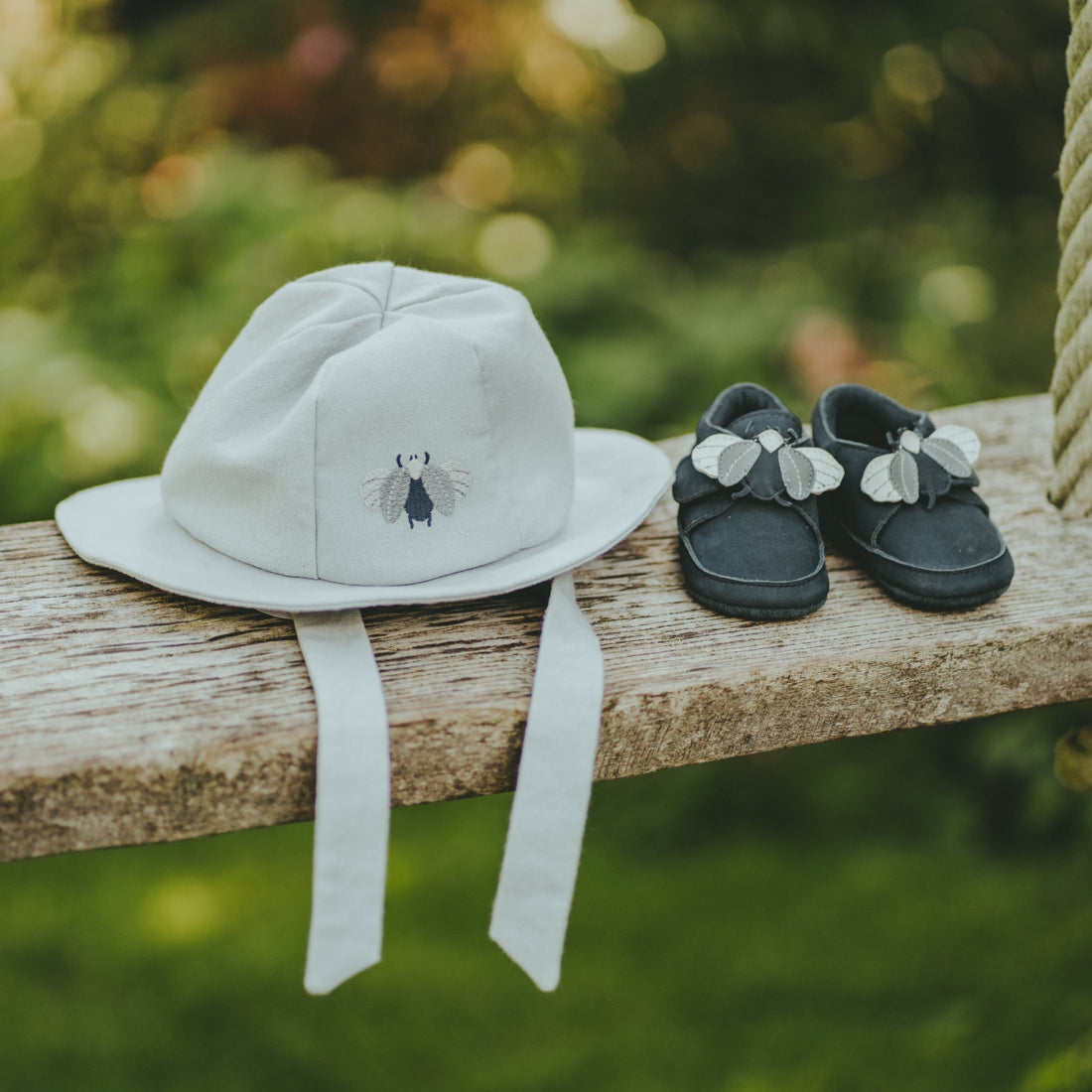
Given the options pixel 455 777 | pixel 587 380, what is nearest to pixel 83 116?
pixel 587 380

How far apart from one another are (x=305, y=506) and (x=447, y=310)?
0.81 ft

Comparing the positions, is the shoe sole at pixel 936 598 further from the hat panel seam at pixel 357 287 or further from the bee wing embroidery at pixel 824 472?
the hat panel seam at pixel 357 287

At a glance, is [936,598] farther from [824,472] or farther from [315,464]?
[315,464]

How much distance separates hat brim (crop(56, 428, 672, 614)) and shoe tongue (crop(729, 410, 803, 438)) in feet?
0.32

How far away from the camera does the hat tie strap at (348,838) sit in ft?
2.50

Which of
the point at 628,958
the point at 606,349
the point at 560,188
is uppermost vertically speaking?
the point at 560,188

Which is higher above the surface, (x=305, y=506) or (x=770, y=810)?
(x=305, y=506)

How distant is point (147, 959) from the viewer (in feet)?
5.96

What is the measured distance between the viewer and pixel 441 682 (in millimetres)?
854

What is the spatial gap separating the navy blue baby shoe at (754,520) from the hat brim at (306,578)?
0.07 m

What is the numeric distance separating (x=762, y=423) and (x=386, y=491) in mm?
409

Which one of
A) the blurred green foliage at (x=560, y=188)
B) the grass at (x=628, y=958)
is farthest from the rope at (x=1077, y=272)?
the blurred green foliage at (x=560, y=188)

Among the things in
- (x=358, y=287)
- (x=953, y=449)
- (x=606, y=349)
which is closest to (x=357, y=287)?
(x=358, y=287)

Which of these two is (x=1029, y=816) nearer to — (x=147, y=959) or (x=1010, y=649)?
(x=1010, y=649)
